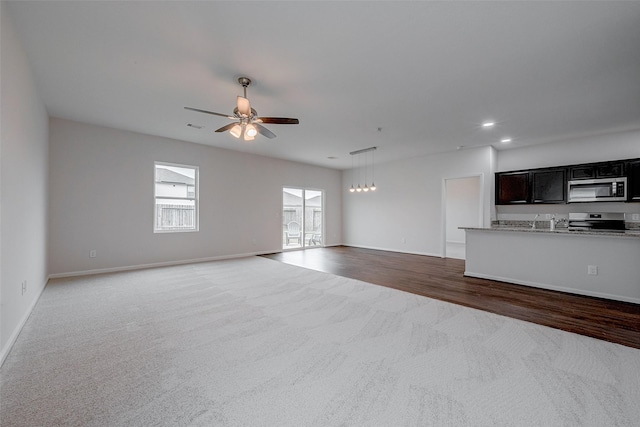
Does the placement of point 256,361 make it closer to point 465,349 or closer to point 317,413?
point 317,413

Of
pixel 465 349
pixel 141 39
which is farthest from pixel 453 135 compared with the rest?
pixel 141 39

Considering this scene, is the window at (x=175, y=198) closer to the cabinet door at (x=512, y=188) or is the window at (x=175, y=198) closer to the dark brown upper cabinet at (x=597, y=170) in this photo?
the cabinet door at (x=512, y=188)

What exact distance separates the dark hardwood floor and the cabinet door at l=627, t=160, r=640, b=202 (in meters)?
2.54

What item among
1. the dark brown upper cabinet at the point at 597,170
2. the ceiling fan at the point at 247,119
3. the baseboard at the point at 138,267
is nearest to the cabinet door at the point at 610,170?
the dark brown upper cabinet at the point at 597,170

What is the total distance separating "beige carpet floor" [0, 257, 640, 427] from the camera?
61.6 inches

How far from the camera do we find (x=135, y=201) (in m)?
5.41

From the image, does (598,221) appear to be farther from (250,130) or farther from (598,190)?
(250,130)

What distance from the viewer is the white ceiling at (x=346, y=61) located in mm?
2197

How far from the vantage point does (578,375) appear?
76.2 inches

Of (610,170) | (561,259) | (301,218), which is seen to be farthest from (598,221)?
(301,218)

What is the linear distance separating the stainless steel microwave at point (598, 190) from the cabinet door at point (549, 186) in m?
0.13

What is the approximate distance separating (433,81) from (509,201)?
14.3 feet

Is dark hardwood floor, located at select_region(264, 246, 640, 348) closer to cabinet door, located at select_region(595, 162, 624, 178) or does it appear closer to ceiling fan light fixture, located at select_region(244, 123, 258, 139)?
cabinet door, located at select_region(595, 162, 624, 178)

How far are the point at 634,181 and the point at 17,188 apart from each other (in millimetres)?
9055
